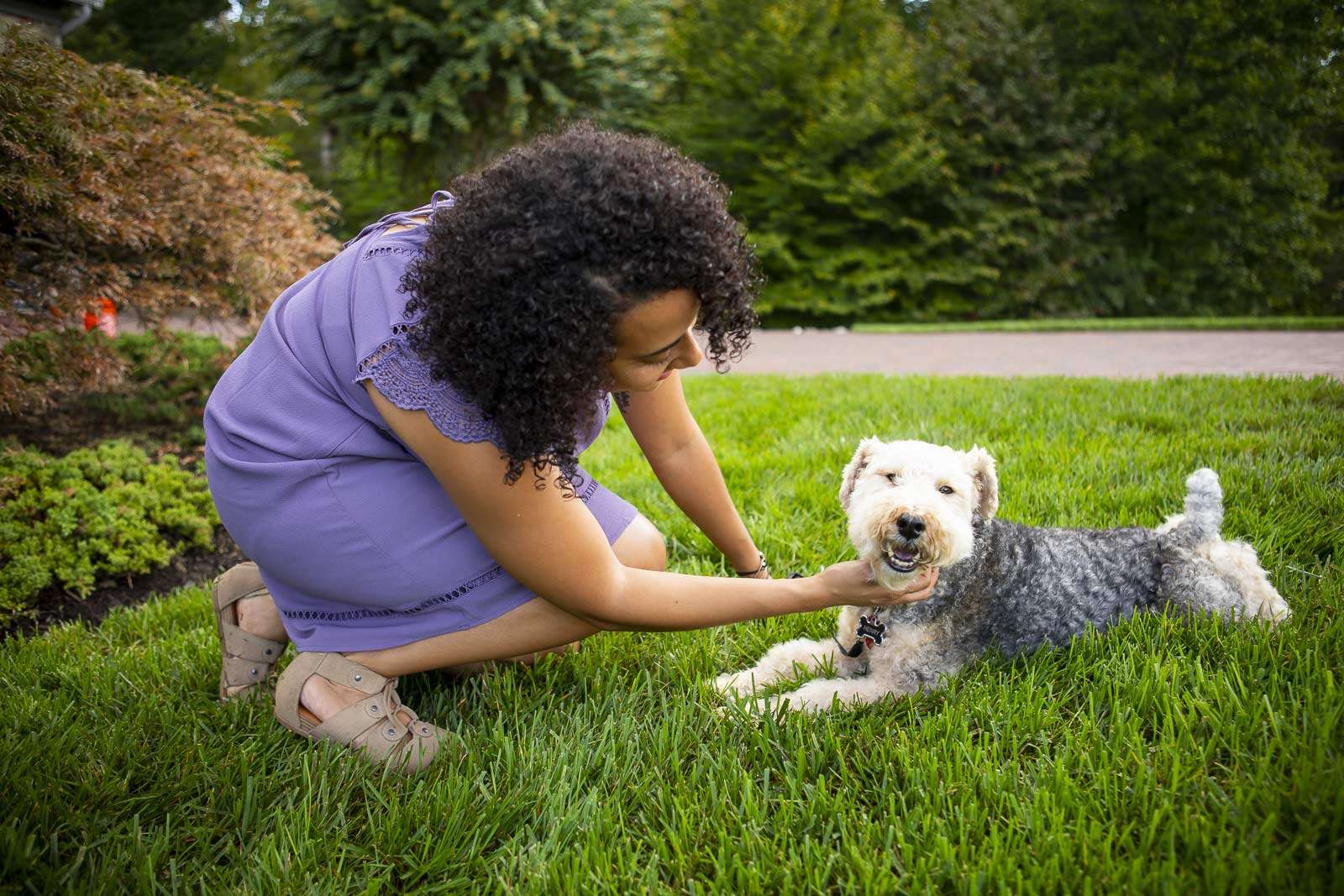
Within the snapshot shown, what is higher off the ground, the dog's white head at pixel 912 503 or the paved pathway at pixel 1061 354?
the dog's white head at pixel 912 503

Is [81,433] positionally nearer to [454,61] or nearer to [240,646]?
[240,646]

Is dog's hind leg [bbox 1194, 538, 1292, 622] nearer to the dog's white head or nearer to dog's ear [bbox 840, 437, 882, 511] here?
the dog's white head

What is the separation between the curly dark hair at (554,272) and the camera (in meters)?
1.77

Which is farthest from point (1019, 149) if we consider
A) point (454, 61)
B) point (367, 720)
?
point (367, 720)

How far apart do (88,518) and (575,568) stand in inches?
114

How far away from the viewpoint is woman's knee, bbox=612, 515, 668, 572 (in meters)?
2.65

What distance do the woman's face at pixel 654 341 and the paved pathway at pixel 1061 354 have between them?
4119 millimetres

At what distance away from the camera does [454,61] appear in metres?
12.9

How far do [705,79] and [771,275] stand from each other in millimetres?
4066

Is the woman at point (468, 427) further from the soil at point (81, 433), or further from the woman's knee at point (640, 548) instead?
the soil at point (81, 433)

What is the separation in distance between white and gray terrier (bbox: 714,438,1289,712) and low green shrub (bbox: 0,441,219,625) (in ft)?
9.33

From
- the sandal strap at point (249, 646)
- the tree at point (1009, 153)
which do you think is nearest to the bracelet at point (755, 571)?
the sandal strap at point (249, 646)

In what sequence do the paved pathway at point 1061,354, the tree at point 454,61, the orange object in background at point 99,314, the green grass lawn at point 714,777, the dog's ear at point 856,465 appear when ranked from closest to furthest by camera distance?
1. the green grass lawn at point 714,777
2. the dog's ear at point 856,465
3. the orange object in background at point 99,314
4. the paved pathway at point 1061,354
5. the tree at point 454,61

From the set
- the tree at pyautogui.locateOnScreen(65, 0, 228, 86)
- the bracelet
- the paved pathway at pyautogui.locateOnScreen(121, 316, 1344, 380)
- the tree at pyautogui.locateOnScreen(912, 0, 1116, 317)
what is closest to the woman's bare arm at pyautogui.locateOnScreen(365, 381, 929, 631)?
the bracelet
